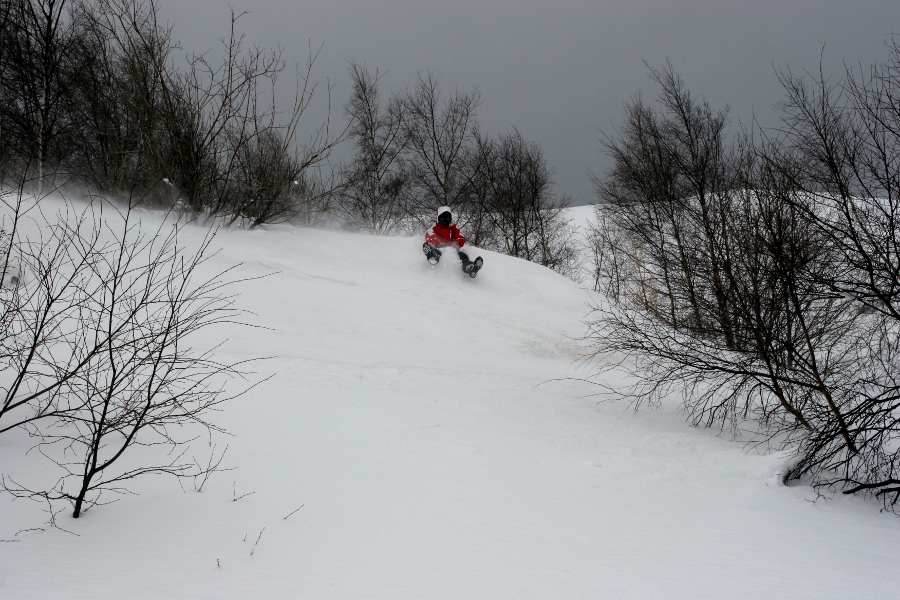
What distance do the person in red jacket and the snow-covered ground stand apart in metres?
4.42

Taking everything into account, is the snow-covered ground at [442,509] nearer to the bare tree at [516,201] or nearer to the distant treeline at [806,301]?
the distant treeline at [806,301]

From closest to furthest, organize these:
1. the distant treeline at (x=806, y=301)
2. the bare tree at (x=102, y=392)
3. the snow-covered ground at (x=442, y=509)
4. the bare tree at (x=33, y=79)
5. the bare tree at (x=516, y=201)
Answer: the snow-covered ground at (x=442, y=509) → the bare tree at (x=102, y=392) → the distant treeline at (x=806, y=301) → the bare tree at (x=33, y=79) → the bare tree at (x=516, y=201)

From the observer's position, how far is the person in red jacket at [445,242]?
1266cm

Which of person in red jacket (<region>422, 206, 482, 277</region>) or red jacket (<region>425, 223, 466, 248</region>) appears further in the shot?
red jacket (<region>425, 223, 466, 248</region>)

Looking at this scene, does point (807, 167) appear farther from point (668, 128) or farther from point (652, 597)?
point (668, 128)

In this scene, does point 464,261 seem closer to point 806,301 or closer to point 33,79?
point 806,301

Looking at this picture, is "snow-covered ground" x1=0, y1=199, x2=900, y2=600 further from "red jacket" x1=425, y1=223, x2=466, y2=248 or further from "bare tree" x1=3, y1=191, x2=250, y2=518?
"red jacket" x1=425, y1=223, x2=466, y2=248

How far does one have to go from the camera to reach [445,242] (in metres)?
13.2

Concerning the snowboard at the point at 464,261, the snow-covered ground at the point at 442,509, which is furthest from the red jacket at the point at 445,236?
the snow-covered ground at the point at 442,509

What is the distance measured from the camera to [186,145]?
12484 mm

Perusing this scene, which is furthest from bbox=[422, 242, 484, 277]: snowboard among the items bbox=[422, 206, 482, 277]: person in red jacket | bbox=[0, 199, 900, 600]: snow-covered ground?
bbox=[0, 199, 900, 600]: snow-covered ground

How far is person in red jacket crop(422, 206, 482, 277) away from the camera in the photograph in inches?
498

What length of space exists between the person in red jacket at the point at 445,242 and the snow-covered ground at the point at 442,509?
4.42 m

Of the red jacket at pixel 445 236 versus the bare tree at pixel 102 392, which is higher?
the red jacket at pixel 445 236
